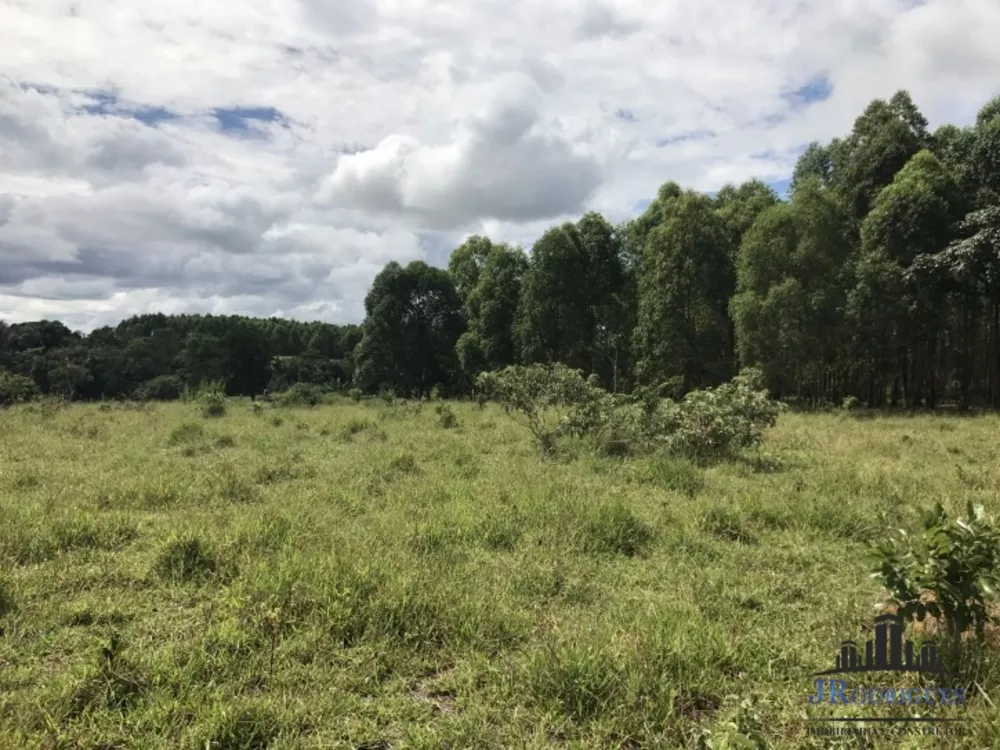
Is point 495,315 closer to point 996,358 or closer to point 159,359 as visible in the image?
point 996,358

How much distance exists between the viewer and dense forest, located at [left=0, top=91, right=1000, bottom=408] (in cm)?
2056

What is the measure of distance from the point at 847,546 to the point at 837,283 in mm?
19596

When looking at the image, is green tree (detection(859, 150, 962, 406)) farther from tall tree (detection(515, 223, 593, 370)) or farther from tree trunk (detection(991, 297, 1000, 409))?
tall tree (detection(515, 223, 593, 370))

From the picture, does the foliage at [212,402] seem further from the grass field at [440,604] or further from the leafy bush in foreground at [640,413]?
the leafy bush in foreground at [640,413]

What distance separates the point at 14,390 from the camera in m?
22.9

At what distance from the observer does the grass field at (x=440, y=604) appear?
309 centimetres

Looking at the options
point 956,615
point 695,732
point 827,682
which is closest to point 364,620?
point 695,732

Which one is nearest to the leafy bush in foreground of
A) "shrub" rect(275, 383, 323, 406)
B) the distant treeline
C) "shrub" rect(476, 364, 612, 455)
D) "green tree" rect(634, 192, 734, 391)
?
"shrub" rect(476, 364, 612, 455)

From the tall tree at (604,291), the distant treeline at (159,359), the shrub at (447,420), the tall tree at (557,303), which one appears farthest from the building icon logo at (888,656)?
the distant treeline at (159,359)

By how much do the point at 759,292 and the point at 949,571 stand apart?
21.7 m

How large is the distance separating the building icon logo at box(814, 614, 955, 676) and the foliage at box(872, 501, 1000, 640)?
0.63 ft

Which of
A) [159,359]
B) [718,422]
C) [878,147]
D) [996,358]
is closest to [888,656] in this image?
[718,422]

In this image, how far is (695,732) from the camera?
9.77 ft

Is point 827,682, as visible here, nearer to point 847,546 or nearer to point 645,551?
point 645,551
